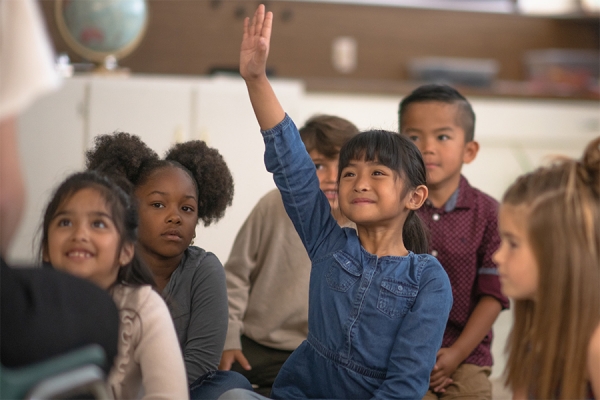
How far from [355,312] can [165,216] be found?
0.37 meters

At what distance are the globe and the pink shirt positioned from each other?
1647 mm

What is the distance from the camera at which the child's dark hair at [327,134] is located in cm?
169

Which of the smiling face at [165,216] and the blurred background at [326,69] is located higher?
the blurred background at [326,69]

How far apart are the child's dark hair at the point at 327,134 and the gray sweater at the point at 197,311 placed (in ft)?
1.42

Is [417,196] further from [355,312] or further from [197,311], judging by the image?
[197,311]

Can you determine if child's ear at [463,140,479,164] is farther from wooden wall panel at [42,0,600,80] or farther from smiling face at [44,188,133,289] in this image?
wooden wall panel at [42,0,600,80]

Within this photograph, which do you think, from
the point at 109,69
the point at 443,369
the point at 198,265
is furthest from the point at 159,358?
the point at 109,69

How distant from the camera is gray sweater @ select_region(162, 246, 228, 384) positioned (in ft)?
4.39

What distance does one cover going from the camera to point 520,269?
3.61 ft

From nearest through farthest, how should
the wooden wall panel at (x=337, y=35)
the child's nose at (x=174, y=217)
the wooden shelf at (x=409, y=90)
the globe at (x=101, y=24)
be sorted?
the child's nose at (x=174, y=217)
the globe at (x=101, y=24)
the wooden shelf at (x=409, y=90)
the wooden wall panel at (x=337, y=35)

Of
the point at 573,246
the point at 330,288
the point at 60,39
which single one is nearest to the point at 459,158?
the point at 330,288

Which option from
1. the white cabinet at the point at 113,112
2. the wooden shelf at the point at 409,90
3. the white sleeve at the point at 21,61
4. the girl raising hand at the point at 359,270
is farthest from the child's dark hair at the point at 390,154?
the wooden shelf at the point at 409,90

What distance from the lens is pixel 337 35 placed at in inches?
153

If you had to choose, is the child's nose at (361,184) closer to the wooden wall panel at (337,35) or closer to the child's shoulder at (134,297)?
the child's shoulder at (134,297)
